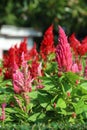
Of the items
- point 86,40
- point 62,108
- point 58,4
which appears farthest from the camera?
point 58,4

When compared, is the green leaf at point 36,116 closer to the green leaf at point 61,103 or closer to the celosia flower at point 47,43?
the green leaf at point 61,103

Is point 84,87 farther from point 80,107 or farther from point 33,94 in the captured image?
point 33,94

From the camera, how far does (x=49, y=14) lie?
2009 centimetres

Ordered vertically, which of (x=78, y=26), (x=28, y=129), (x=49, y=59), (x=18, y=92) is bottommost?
(x=28, y=129)

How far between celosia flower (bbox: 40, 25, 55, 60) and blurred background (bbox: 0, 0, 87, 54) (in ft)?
34.8

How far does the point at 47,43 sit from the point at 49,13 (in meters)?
12.5

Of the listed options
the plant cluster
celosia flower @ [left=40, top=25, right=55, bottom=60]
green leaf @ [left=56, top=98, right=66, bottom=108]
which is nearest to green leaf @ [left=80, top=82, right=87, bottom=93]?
the plant cluster

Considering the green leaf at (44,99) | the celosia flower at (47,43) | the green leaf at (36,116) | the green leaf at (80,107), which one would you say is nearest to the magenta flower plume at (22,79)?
the green leaf at (44,99)

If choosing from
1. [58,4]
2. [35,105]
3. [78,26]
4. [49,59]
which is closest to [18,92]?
[35,105]

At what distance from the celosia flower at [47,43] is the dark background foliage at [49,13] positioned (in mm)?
10616

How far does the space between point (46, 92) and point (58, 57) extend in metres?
0.44

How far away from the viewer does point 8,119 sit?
6.07m

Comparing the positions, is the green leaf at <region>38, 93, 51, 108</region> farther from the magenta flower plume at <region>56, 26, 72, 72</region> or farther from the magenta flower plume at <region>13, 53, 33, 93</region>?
the magenta flower plume at <region>56, 26, 72, 72</region>

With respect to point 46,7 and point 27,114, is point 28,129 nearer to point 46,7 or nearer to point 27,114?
point 27,114
